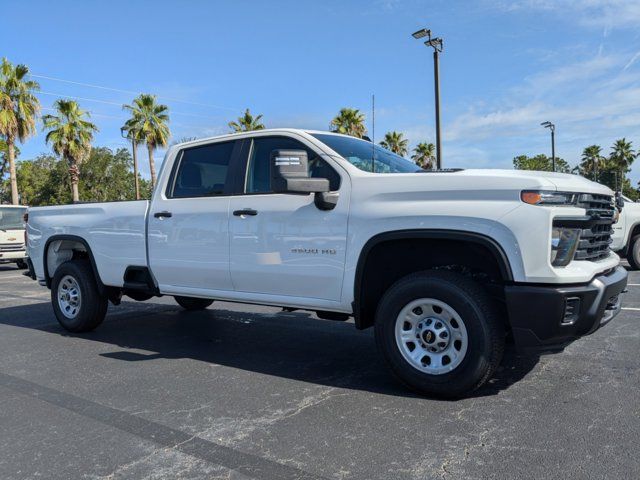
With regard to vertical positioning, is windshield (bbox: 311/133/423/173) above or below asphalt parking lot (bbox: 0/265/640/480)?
above

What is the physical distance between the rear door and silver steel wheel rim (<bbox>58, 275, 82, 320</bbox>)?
5.04 ft

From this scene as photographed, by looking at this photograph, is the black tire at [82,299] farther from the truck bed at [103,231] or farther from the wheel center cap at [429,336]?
the wheel center cap at [429,336]

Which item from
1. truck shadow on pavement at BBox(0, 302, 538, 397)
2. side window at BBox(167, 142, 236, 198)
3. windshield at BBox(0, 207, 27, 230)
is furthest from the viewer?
windshield at BBox(0, 207, 27, 230)

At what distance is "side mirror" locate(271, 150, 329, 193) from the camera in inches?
159

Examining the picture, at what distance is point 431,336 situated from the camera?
153 inches

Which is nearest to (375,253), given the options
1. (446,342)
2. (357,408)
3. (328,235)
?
(328,235)

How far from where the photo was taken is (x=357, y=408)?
3756mm

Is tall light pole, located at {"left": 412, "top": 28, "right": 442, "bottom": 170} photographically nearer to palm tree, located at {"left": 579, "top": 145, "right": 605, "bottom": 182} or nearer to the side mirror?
the side mirror

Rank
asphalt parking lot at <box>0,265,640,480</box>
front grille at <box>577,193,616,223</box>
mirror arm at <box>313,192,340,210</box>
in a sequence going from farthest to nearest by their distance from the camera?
mirror arm at <box>313,192,340,210</box>, front grille at <box>577,193,616,223</box>, asphalt parking lot at <box>0,265,640,480</box>

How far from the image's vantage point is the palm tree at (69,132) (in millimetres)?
31453

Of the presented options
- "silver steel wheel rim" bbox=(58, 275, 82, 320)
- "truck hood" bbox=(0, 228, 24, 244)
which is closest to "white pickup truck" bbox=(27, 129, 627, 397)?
"silver steel wheel rim" bbox=(58, 275, 82, 320)

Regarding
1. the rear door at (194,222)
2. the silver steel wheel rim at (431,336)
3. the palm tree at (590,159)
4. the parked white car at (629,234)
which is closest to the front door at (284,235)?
the rear door at (194,222)

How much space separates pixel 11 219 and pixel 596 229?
16.4 m

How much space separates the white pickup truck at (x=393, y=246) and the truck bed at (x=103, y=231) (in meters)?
0.05
